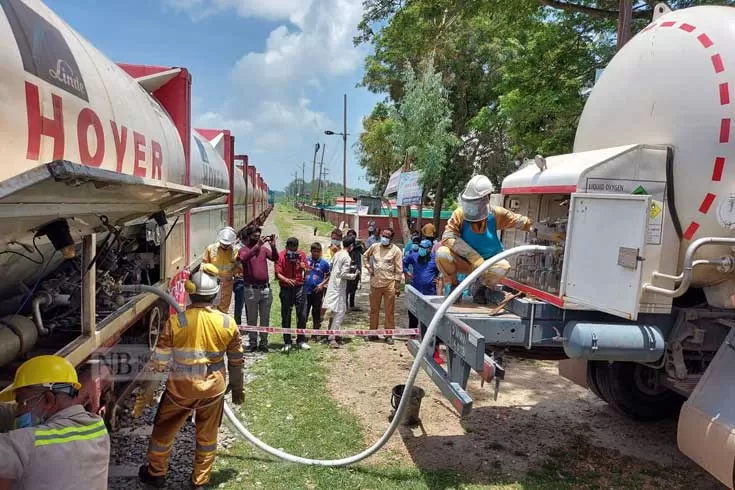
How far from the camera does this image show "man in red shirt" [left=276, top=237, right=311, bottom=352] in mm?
7496

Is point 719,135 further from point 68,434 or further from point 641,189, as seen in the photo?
point 68,434

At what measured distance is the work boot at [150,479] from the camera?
3.76 m

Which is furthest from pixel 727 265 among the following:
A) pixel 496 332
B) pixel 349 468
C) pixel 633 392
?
pixel 349 468

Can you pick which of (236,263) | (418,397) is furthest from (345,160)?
(418,397)

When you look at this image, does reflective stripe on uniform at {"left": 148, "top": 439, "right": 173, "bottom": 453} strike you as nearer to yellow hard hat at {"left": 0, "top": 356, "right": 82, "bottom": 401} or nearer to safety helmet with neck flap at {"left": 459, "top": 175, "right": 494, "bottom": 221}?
yellow hard hat at {"left": 0, "top": 356, "right": 82, "bottom": 401}

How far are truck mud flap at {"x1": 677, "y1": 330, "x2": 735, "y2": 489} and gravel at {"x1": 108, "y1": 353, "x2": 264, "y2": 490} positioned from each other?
3.63 metres

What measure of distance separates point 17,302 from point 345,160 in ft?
114

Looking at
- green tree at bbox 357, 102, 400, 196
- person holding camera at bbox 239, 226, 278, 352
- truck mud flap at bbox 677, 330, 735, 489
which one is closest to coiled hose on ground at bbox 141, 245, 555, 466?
truck mud flap at bbox 677, 330, 735, 489

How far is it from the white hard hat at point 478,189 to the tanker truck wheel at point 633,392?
7.52 ft

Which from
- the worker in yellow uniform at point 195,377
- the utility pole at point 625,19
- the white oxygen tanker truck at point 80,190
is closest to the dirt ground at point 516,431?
the worker in yellow uniform at point 195,377

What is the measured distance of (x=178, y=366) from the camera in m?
3.71

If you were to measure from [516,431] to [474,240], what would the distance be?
1.97m

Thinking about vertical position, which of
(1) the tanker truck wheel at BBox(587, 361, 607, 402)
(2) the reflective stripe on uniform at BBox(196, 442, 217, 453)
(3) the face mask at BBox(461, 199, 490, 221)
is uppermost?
(3) the face mask at BBox(461, 199, 490, 221)

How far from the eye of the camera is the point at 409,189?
1352 centimetres
